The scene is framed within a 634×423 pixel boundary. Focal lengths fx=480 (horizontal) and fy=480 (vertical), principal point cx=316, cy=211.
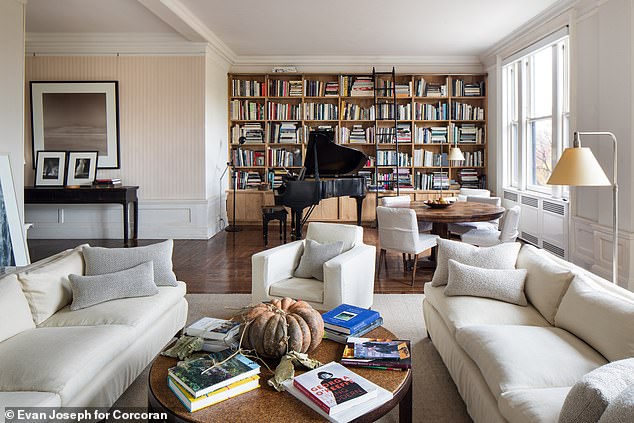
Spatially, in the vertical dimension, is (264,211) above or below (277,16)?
below

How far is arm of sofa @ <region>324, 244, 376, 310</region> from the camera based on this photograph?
319cm

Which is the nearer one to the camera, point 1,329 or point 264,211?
point 1,329

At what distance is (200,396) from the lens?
65.6 inches

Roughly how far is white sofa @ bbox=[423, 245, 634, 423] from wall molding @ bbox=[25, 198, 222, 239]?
520cm

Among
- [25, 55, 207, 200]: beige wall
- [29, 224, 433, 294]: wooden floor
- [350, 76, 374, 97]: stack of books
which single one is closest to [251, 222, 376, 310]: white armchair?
[29, 224, 433, 294]: wooden floor

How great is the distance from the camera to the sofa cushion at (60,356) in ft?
6.16

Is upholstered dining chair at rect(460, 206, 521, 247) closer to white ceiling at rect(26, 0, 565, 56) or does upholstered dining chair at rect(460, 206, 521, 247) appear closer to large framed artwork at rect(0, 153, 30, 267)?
white ceiling at rect(26, 0, 565, 56)

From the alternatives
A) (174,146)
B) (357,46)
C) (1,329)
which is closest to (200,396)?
(1,329)

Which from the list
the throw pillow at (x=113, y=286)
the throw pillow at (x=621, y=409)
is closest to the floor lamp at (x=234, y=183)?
the throw pillow at (x=113, y=286)

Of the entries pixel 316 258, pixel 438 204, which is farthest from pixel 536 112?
pixel 316 258

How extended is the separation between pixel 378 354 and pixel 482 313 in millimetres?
858

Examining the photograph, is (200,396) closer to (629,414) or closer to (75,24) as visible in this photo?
(629,414)

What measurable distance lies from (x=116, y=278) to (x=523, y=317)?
2.32 metres

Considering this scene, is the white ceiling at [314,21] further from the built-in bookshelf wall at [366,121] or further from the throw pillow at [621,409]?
the throw pillow at [621,409]
